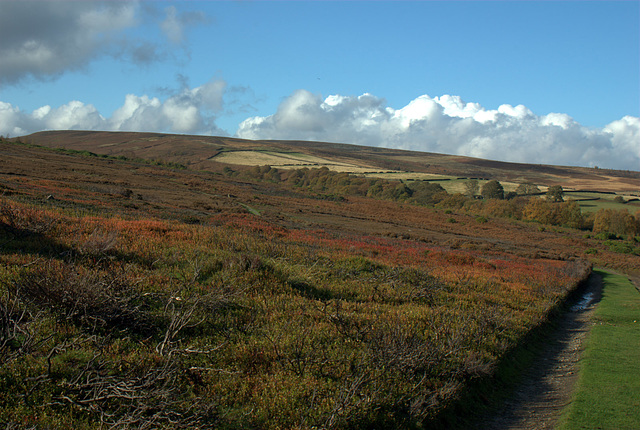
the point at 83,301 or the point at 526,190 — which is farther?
the point at 526,190

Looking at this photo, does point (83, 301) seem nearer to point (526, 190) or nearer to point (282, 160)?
point (526, 190)

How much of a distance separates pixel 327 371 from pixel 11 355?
376 cm

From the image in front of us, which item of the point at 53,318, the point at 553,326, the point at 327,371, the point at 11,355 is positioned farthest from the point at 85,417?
the point at 553,326

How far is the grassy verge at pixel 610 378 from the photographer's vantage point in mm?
6441

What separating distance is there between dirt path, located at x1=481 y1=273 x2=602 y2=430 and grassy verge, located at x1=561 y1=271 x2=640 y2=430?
0.23 metres

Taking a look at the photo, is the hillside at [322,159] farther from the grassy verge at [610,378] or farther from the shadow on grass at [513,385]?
the shadow on grass at [513,385]

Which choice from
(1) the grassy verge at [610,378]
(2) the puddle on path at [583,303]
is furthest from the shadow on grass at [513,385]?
(2) the puddle on path at [583,303]


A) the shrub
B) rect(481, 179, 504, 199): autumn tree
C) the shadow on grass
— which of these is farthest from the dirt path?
rect(481, 179, 504, 199): autumn tree

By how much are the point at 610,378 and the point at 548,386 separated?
109 centimetres

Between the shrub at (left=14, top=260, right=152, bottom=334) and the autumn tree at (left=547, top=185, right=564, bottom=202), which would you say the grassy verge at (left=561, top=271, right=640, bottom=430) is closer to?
the shrub at (left=14, top=260, right=152, bottom=334)

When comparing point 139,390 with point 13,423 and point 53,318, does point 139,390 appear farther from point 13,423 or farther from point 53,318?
point 53,318

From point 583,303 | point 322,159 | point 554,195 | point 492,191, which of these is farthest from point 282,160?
point 583,303

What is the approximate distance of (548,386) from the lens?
8.41 metres

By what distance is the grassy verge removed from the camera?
6441 mm
